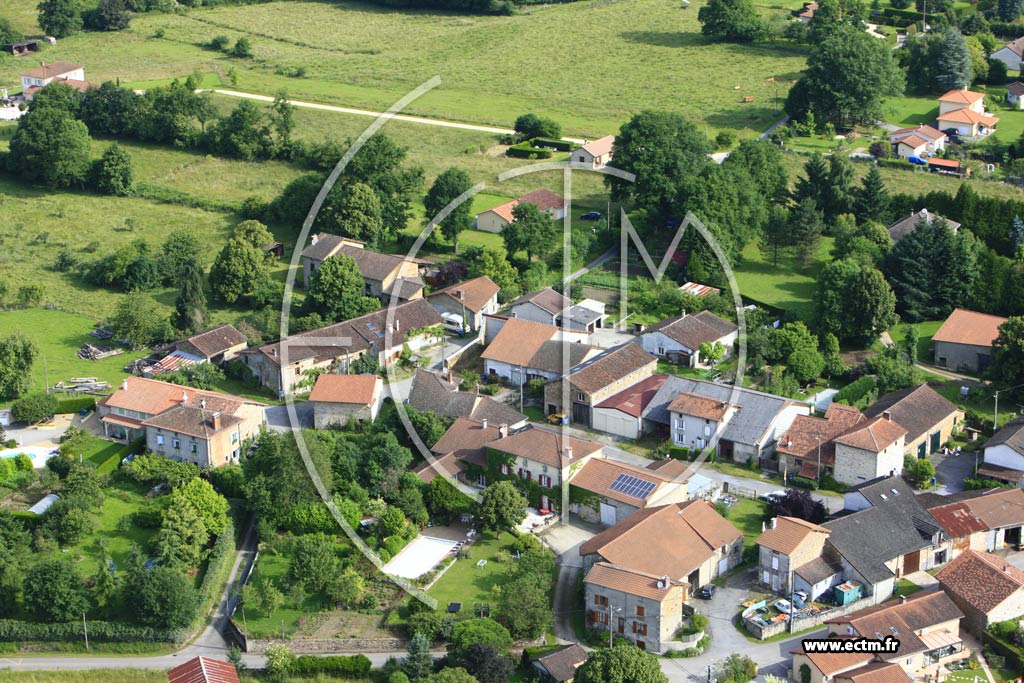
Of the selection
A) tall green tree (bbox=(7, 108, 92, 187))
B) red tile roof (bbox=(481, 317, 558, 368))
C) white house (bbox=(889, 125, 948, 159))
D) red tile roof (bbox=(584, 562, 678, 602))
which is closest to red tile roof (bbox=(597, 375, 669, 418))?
red tile roof (bbox=(481, 317, 558, 368))

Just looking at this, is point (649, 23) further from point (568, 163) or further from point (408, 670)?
point (408, 670)

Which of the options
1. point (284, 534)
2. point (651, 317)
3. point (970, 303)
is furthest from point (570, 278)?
point (284, 534)

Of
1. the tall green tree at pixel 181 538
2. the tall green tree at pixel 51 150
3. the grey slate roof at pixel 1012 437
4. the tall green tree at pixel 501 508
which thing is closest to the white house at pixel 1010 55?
the grey slate roof at pixel 1012 437

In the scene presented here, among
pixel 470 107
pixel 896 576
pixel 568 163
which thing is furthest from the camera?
pixel 470 107

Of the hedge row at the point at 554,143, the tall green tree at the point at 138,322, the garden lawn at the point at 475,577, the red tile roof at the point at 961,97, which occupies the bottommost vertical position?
the garden lawn at the point at 475,577

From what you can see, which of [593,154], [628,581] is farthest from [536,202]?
[628,581]

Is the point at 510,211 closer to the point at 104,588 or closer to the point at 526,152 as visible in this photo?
the point at 526,152

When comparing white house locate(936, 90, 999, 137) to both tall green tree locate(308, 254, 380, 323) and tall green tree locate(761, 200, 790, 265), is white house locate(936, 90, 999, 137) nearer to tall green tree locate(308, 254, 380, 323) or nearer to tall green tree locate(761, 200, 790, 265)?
tall green tree locate(761, 200, 790, 265)

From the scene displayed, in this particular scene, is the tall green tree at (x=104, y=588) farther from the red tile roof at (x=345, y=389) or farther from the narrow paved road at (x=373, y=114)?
the narrow paved road at (x=373, y=114)
